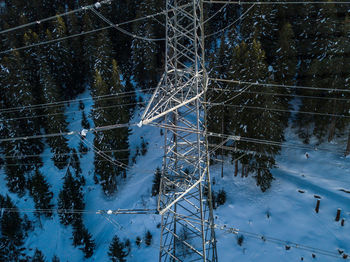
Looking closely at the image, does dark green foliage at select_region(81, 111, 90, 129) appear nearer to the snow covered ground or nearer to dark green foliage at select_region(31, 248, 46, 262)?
the snow covered ground

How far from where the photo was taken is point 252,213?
21.5 metres

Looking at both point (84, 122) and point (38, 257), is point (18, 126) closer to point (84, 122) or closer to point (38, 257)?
point (84, 122)

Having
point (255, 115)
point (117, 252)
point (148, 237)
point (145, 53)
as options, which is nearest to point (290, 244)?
point (255, 115)

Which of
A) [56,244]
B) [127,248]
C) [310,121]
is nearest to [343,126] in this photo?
[310,121]

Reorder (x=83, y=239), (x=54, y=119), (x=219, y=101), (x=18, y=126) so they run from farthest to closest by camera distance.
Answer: (x=18, y=126) → (x=54, y=119) → (x=219, y=101) → (x=83, y=239)

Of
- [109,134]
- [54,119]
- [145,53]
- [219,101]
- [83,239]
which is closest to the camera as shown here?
[83,239]

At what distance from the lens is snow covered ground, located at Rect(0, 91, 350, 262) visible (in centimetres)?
1886

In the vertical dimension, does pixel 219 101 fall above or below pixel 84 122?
above

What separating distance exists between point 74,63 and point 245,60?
25.5 meters

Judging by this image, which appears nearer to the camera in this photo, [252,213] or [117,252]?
[117,252]

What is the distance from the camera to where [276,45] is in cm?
2589

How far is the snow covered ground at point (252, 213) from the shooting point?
61.9ft

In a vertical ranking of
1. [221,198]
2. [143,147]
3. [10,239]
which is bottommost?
[10,239]

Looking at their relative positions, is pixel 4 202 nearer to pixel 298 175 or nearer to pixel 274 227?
pixel 274 227
